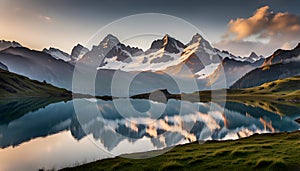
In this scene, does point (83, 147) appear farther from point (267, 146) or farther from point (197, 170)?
point (267, 146)

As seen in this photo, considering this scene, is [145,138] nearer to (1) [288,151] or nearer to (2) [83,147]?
(2) [83,147]

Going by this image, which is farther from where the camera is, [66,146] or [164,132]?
[164,132]

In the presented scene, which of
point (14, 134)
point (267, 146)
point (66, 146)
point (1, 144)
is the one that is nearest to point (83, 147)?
point (66, 146)

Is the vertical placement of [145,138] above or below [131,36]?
below

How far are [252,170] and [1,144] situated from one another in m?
47.4

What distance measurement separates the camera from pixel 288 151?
26328mm

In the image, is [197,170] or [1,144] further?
[1,144]

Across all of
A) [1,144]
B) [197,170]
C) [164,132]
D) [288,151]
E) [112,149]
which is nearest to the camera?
[197,170]

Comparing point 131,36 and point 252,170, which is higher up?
point 131,36

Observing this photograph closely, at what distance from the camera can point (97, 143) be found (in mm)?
50406

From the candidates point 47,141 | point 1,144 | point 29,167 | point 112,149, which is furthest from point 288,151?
point 1,144

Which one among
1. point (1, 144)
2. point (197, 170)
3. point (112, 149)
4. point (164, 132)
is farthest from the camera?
point (164, 132)

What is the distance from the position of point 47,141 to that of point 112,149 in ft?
60.6

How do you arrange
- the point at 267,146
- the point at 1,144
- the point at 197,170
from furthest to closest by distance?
1. the point at 1,144
2. the point at 267,146
3. the point at 197,170
